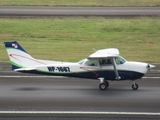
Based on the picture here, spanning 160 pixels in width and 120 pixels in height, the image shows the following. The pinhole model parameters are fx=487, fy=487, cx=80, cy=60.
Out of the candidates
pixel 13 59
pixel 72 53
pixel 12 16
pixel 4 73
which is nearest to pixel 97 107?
pixel 13 59

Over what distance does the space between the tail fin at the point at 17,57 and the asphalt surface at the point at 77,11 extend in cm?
2144

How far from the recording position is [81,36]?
38062mm

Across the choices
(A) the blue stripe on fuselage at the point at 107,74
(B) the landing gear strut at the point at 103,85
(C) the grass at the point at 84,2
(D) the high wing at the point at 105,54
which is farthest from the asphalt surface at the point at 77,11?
(B) the landing gear strut at the point at 103,85

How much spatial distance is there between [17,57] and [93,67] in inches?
142

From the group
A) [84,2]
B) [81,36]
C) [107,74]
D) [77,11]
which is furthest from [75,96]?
[84,2]

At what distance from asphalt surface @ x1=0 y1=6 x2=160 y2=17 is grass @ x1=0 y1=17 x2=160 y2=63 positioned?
253cm

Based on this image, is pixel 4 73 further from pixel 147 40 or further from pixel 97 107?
pixel 147 40

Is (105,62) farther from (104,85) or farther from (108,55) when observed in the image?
(104,85)

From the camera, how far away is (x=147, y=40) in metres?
36.8

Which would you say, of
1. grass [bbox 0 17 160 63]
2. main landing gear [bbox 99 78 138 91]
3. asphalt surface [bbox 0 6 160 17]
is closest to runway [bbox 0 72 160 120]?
main landing gear [bbox 99 78 138 91]

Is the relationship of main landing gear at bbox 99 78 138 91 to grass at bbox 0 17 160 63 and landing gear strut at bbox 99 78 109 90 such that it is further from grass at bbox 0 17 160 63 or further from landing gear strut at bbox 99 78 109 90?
grass at bbox 0 17 160 63

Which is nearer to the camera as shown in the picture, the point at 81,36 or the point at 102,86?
the point at 102,86

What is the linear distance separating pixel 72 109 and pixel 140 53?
46.7 ft

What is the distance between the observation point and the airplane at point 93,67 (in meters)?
22.5
